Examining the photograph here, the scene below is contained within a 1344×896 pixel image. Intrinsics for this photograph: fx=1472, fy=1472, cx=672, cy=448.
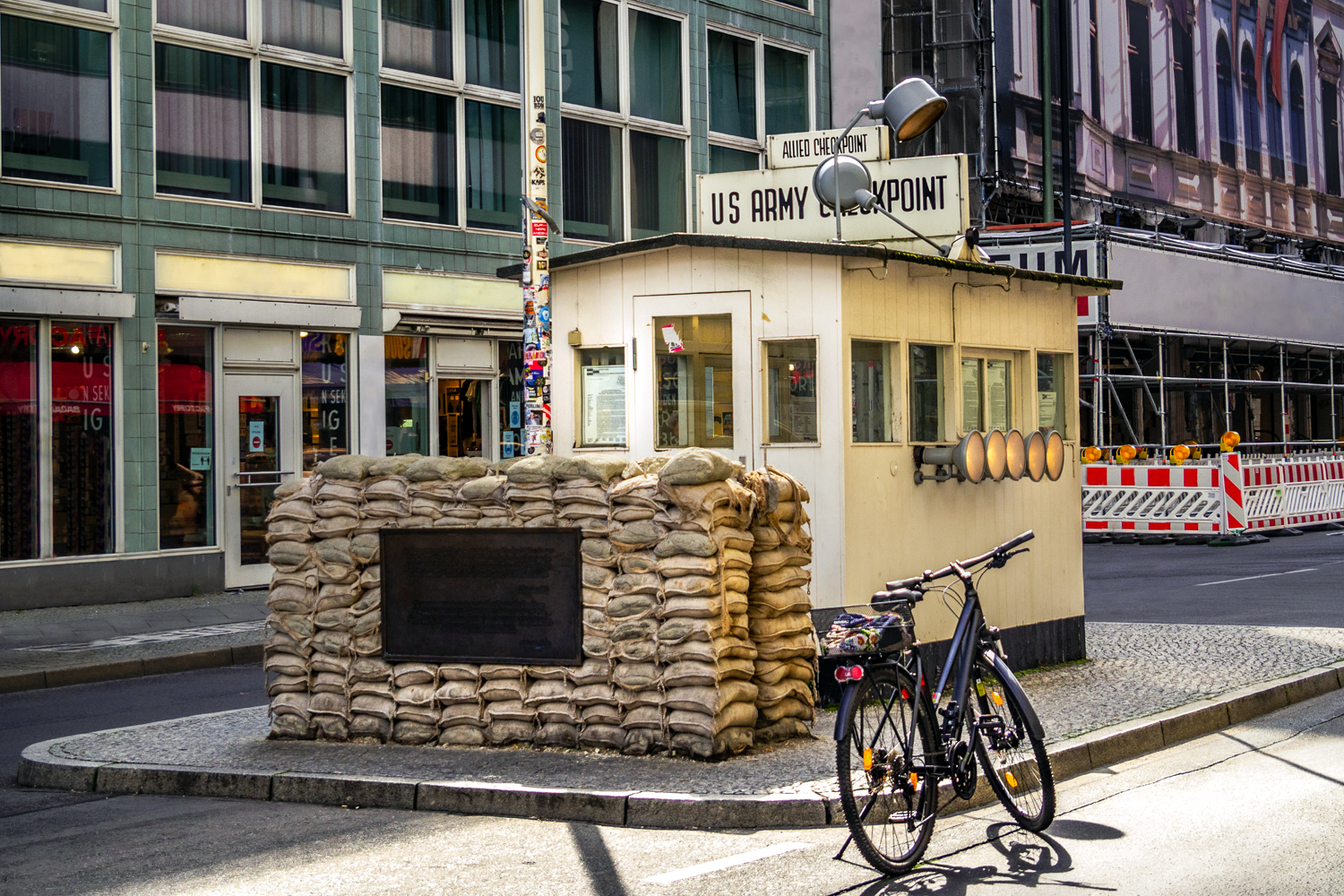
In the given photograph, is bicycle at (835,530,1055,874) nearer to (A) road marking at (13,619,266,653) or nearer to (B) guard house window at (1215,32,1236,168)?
(A) road marking at (13,619,266,653)

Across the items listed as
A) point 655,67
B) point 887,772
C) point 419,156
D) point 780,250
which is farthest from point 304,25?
point 887,772

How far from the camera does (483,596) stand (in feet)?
26.4

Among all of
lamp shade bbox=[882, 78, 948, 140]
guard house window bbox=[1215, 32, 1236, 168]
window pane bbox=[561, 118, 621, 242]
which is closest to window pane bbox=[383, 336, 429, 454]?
window pane bbox=[561, 118, 621, 242]

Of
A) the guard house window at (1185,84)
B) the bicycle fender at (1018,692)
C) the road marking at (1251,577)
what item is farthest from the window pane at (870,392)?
the guard house window at (1185,84)

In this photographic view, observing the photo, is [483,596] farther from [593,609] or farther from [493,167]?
[493,167]

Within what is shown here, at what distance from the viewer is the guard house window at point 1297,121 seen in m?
41.5

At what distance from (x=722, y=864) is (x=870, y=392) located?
12.9 ft

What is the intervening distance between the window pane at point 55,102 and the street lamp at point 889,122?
9765 mm

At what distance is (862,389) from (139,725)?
490cm

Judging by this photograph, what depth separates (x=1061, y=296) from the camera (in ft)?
35.1

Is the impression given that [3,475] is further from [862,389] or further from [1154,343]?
[1154,343]

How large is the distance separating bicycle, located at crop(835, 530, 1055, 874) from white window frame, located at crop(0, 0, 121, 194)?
12.9 m

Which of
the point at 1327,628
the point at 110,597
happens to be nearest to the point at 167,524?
the point at 110,597

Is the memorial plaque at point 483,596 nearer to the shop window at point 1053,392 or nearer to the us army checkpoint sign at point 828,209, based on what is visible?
the us army checkpoint sign at point 828,209
